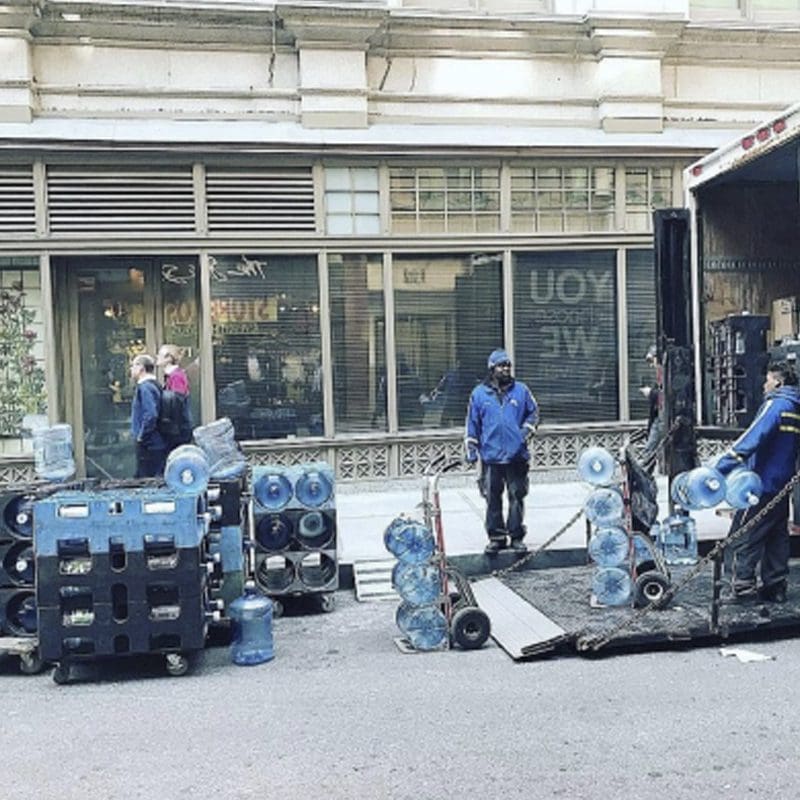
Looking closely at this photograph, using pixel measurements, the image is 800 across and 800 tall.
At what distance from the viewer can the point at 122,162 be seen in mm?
10492

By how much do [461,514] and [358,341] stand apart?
8.40ft

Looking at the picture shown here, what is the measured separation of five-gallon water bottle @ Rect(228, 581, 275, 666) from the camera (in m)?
6.02

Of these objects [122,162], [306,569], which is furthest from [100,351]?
[306,569]

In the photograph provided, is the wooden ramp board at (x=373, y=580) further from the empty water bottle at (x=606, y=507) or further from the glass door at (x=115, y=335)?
the glass door at (x=115, y=335)

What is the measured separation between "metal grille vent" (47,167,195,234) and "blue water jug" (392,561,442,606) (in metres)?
6.00

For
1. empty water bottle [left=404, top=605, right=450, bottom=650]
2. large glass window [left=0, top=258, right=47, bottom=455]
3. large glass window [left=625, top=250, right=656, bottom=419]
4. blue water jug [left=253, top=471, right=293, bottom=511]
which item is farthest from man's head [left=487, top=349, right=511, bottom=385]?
large glass window [left=0, top=258, right=47, bottom=455]

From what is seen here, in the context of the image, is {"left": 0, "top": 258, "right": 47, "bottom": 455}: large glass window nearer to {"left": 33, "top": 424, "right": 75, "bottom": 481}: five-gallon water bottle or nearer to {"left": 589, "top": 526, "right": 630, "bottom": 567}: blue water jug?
{"left": 33, "top": 424, "right": 75, "bottom": 481}: five-gallon water bottle

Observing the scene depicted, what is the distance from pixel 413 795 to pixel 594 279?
8611mm

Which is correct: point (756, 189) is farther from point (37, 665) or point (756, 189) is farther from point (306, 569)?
point (37, 665)

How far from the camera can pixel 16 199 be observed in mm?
10328

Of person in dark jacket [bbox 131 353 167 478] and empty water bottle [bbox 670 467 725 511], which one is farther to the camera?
person in dark jacket [bbox 131 353 167 478]

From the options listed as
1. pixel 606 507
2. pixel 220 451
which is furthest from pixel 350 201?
pixel 606 507

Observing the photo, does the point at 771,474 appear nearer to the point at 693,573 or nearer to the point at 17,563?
the point at 693,573

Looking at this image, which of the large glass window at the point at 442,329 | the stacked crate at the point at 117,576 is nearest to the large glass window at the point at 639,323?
the large glass window at the point at 442,329
